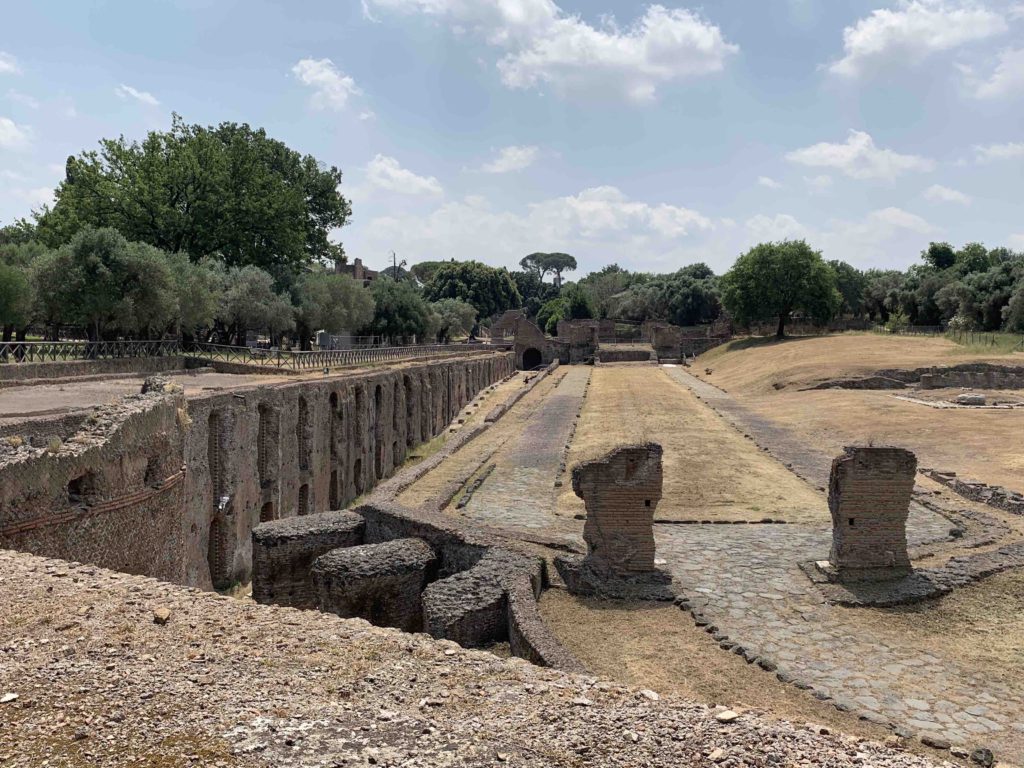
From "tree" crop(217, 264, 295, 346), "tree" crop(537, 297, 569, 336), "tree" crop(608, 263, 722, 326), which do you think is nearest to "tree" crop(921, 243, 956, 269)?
"tree" crop(608, 263, 722, 326)

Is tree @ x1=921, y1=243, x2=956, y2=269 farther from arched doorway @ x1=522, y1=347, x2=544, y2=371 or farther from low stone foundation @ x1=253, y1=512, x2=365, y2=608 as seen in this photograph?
low stone foundation @ x1=253, y1=512, x2=365, y2=608

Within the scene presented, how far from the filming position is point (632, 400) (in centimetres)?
3619

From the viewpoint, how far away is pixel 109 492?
10625 mm

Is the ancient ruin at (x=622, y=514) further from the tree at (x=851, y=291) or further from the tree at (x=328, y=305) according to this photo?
the tree at (x=851, y=291)

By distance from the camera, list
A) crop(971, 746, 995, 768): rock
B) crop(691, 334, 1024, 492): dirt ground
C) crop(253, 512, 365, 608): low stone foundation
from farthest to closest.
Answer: crop(691, 334, 1024, 492): dirt ground, crop(253, 512, 365, 608): low stone foundation, crop(971, 746, 995, 768): rock

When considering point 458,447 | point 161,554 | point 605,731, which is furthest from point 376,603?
point 458,447

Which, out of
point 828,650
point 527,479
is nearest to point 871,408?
point 527,479

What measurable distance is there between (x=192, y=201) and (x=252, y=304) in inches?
284

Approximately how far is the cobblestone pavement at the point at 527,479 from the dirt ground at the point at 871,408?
6.24 meters

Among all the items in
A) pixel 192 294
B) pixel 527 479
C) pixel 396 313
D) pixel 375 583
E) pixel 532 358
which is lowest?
pixel 527 479

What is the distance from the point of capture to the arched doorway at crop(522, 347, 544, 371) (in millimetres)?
72938

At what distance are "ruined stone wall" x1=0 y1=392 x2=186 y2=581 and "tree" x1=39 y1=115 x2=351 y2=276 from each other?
2635 centimetres

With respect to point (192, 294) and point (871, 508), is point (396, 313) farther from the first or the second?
point (871, 508)

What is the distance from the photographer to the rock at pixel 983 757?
5.47 m
